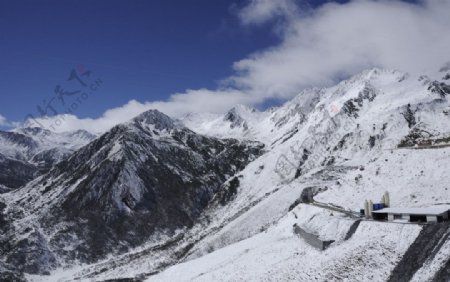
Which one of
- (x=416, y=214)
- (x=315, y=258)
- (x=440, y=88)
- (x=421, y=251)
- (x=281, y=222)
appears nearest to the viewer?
(x=421, y=251)

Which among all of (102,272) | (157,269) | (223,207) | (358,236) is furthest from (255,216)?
(358,236)

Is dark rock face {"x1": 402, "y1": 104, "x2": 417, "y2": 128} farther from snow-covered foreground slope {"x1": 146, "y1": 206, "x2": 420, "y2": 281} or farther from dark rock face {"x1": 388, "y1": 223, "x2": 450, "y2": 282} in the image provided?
dark rock face {"x1": 388, "y1": 223, "x2": 450, "y2": 282}

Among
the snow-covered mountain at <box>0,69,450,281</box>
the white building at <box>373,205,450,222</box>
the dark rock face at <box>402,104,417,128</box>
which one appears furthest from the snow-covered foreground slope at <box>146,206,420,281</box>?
the dark rock face at <box>402,104,417,128</box>

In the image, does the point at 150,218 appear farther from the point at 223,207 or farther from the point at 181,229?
the point at 223,207

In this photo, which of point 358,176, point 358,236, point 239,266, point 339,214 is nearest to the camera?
point 358,236

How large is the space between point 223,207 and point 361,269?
14605cm

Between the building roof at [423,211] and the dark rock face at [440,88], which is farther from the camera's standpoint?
the dark rock face at [440,88]

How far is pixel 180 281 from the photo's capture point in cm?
6106

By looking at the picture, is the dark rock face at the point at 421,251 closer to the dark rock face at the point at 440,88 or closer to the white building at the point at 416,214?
the white building at the point at 416,214

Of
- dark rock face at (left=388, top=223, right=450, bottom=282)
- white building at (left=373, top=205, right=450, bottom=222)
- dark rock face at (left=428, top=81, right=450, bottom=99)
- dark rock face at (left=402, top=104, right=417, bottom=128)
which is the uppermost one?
dark rock face at (left=428, top=81, right=450, bottom=99)

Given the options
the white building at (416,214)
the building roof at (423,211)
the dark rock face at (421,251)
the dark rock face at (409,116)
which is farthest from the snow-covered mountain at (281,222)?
the building roof at (423,211)

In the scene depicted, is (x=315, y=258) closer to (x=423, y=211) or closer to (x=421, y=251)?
(x=423, y=211)

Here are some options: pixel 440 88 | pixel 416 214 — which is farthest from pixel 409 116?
pixel 416 214

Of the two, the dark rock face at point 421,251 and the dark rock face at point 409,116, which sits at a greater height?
the dark rock face at point 409,116
